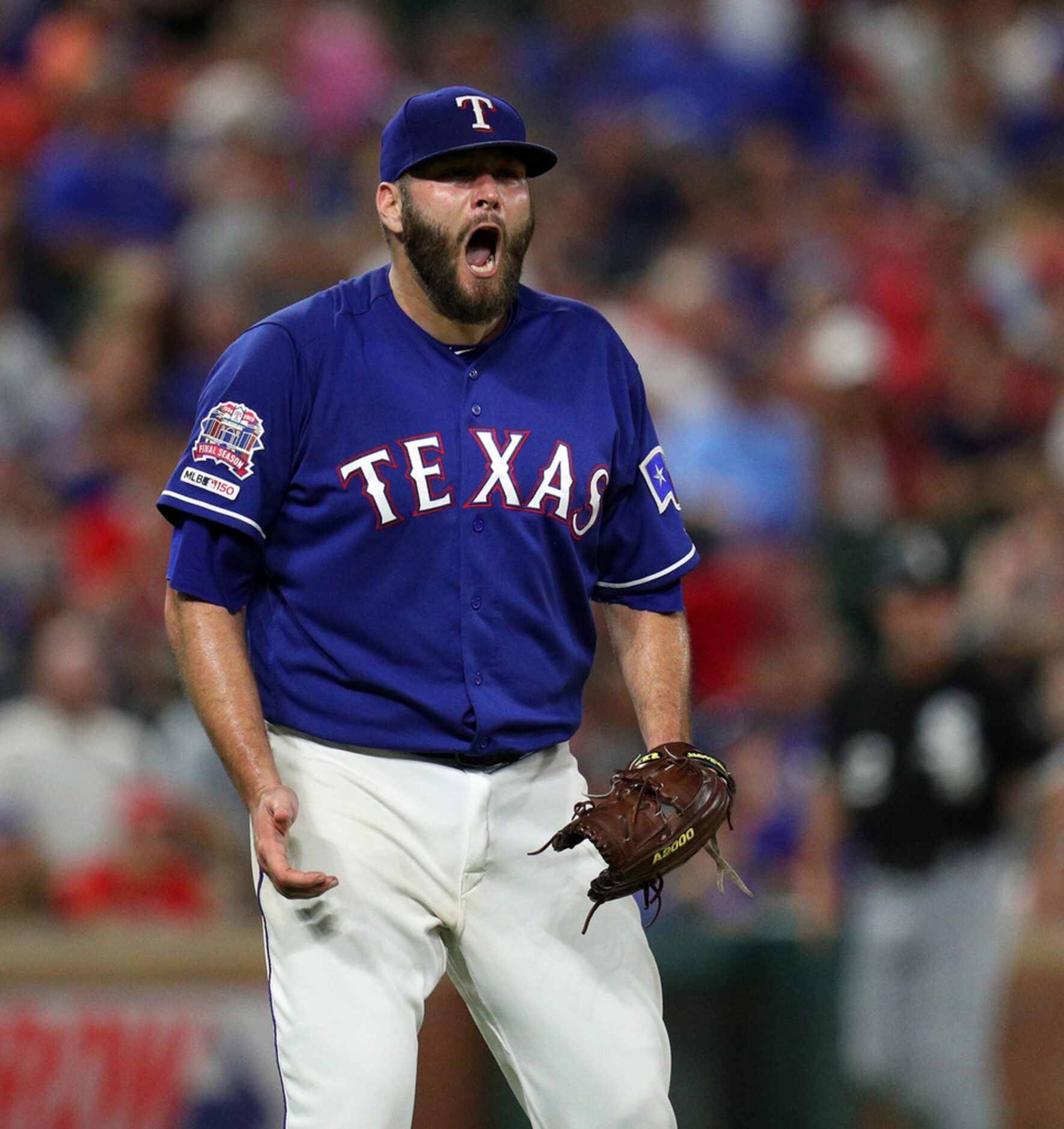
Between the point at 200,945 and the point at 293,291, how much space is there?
3.58m

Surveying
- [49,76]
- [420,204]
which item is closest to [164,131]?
[49,76]

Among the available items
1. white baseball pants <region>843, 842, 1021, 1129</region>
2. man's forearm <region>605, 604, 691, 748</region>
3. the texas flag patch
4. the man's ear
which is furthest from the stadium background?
the man's ear

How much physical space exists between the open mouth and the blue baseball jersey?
0.56 ft

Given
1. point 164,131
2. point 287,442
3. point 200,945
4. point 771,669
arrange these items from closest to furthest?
point 287,442 → point 200,945 → point 771,669 → point 164,131

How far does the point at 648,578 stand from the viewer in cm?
358

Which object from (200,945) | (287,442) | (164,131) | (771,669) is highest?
(164,131)

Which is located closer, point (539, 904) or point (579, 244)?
point (539, 904)

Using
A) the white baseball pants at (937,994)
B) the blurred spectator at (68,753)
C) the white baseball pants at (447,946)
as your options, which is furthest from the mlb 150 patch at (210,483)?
the white baseball pants at (937,994)

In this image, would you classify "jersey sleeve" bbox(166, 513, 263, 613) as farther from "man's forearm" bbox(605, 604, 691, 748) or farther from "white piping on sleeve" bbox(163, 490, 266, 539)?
Answer: "man's forearm" bbox(605, 604, 691, 748)

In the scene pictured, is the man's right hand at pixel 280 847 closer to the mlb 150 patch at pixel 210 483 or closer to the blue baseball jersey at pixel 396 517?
the blue baseball jersey at pixel 396 517

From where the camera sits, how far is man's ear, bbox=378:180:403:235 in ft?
11.1

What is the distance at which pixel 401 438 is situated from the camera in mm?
3316

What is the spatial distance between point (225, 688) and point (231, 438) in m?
0.41

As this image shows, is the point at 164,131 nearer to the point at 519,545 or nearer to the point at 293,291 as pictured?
the point at 293,291
